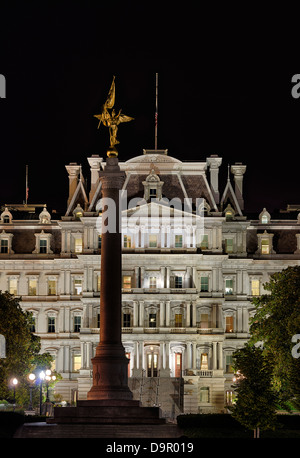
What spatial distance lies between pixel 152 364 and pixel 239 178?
23066 millimetres

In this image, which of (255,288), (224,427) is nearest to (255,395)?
(224,427)

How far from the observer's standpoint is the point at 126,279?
98.3m

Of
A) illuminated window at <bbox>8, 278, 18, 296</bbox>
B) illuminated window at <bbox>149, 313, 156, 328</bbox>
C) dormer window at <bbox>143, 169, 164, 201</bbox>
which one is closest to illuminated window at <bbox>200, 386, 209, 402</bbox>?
illuminated window at <bbox>149, 313, 156, 328</bbox>

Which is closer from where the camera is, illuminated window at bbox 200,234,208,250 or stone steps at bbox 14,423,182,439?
stone steps at bbox 14,423,182,439

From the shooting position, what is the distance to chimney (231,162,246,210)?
10500 centimetres

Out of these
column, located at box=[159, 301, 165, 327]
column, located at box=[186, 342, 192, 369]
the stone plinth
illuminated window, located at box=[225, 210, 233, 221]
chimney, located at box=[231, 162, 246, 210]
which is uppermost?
chimney, located at box=[231, 162, 246, 210]

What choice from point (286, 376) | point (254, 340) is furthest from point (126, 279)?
point (286, 376)

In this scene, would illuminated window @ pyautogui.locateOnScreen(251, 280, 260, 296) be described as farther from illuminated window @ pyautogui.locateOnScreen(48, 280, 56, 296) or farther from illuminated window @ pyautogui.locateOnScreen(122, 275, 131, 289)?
illuminated window @ pyautogui.locateOnScreen(48, 280, 56, 296)

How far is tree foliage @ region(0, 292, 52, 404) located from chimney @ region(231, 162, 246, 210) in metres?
37.3

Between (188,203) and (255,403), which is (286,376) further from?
(188,203)

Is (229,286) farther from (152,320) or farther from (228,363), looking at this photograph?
(152,320)

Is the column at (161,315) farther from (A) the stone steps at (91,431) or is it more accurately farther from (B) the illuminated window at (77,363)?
(A) the stone steps at (91,431)

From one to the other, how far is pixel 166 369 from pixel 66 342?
1195 centimetres
